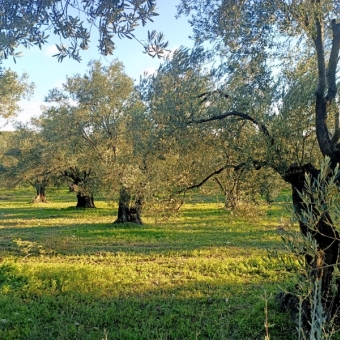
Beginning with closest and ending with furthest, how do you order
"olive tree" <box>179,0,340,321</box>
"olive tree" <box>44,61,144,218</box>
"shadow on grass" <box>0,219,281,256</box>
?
"olive tree" <box>179,0,340,321</box> < "shadow on grass" <box>0,219,281,256</box> < "olive tree" <box>44,61,144,218</box>

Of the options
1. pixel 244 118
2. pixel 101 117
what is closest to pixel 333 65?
pixel 244 118

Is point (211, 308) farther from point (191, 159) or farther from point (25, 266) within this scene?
point (25, 266)

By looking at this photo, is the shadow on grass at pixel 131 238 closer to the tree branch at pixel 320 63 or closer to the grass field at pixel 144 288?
the grass field at pixel 144 288

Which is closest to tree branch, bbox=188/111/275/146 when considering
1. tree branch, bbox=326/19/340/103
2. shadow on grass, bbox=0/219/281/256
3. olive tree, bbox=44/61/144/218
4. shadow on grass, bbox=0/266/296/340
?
tree branch, bbox=326/19/340/103

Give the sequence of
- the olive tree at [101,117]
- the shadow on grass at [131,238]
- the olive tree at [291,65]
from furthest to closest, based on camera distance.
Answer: the olive tree at [101,117]
the shadow on grass at [131,238]
the olive tree at [291,65]

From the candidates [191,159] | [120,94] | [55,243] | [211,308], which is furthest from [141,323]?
[120,94]

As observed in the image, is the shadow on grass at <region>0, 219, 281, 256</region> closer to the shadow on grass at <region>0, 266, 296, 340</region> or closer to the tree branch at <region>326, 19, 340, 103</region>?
the shadow on grass at <region>0, 266, 296, 340</region>

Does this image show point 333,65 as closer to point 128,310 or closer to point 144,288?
point 128,310

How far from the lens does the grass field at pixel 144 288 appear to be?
6.36m

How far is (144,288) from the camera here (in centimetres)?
880

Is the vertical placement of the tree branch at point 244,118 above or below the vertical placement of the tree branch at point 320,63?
below

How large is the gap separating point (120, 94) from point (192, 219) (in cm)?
820

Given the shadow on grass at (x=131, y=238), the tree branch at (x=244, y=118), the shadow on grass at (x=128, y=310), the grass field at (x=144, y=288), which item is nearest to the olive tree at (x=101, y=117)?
the shadow on grass at (x=131, y=238)

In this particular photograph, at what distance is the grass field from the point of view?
6.36 metres
